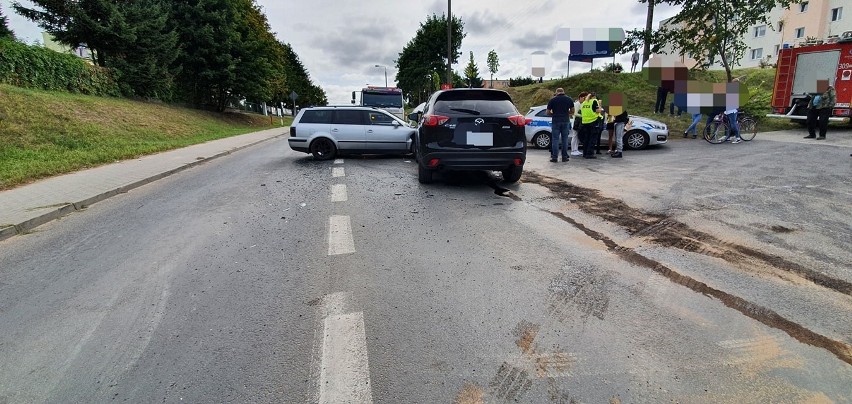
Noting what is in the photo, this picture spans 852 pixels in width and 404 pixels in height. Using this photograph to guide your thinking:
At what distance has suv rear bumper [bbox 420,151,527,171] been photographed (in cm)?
689

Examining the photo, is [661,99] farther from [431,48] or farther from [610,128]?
[431,48]

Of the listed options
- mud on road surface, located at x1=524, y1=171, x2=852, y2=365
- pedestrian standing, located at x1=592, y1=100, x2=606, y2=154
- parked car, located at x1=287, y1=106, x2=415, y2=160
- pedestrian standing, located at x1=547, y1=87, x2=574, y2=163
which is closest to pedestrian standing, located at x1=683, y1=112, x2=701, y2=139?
pedestrian standing, located at x1=592, y1=100, x2=606, y2=154

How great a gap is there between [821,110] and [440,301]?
15205 millimetres

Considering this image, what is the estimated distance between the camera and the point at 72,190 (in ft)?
24.6

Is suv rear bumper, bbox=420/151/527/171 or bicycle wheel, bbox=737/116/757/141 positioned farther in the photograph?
bicycle wheel, bbox=737/116/757/141

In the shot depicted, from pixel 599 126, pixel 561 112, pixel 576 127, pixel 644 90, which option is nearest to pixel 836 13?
pixel 644 90

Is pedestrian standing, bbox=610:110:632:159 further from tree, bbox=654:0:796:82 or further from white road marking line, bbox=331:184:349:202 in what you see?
tree, bbox=654:0:796:82

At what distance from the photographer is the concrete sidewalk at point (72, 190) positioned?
18.9 ft

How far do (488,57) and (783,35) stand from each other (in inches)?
1316

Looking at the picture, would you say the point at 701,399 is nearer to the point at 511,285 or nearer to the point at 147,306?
the point at 511,285

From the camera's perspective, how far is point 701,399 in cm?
219

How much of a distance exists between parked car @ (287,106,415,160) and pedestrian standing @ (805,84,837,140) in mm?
11904

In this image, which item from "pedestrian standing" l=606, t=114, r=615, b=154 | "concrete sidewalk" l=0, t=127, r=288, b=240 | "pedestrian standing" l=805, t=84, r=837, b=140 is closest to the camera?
"concrete sidewalk" l=0, t=127, r=288, b=240

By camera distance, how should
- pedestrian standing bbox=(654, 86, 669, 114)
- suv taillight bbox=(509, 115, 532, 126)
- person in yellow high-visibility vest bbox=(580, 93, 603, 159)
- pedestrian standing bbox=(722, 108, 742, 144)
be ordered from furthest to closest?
pedestrian standing bbox=(654, 86, 669, 114), pedestrian standing bbox=(722, 108, 742, 144), person in yellow high-visibility vest bbox=(580, 93, 603, 159), suv taillight bbox=(509, 115, 532, 126)
